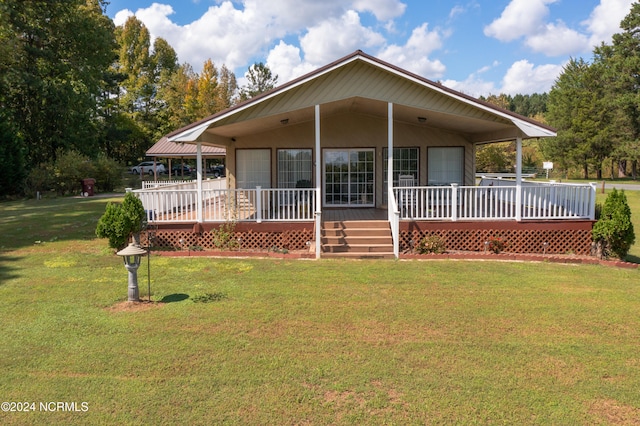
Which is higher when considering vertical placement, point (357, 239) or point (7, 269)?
point (357, 239)

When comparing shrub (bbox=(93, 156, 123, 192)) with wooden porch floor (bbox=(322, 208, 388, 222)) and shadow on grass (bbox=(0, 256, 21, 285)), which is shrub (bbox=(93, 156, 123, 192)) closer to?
shadow on grass (bbox=(0, 256, 21, 285))

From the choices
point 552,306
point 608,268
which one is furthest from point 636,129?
point 552,306

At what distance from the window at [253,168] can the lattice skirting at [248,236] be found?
406 centimetres

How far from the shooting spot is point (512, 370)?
15.6ft

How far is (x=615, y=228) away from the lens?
10133 millimetres

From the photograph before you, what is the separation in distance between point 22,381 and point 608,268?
1051cm

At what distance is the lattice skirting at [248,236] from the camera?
11.3 m

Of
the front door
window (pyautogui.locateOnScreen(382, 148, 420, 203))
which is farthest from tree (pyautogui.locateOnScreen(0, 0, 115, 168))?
window (pyautogui.locateOnScreen(382, 148, 420, 203))

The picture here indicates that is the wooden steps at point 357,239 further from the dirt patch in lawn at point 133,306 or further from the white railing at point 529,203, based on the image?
the dirt patch in lawn at point 133,306

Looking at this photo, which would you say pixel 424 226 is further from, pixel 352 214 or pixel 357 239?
pixel 352 214

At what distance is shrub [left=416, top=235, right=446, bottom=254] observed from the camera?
34.9 feet

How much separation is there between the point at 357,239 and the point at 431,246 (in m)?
1.75

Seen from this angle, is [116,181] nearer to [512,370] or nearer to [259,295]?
[259,295]

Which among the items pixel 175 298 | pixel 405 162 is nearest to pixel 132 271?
pixel 175 298
